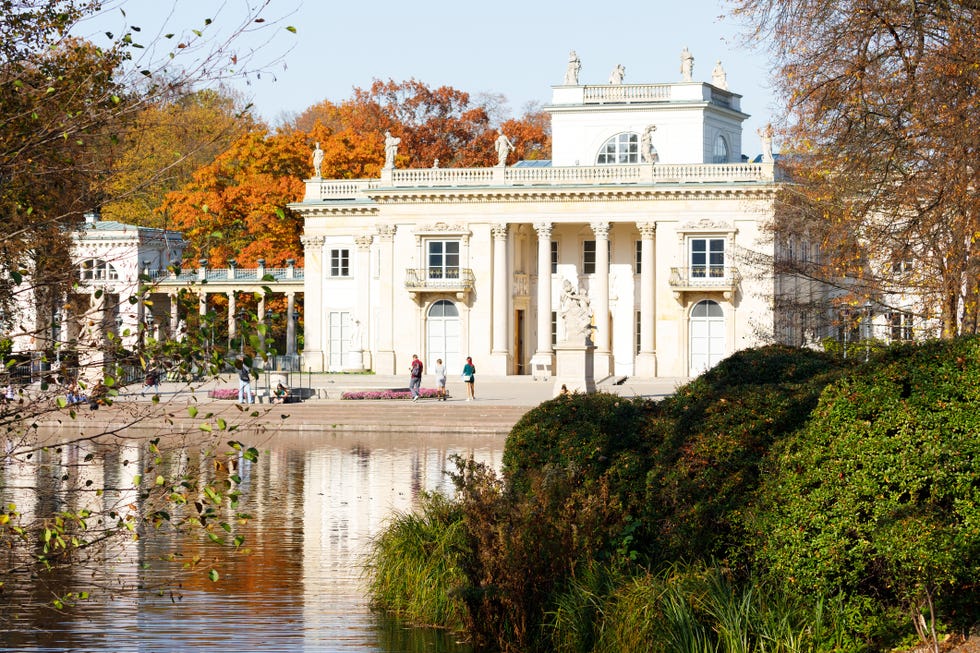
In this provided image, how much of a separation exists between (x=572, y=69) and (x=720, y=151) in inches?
289

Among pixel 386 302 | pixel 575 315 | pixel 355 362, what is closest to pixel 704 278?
pixel 386 302

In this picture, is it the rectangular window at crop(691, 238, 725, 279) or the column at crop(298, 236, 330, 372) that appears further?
the column at crop(298, 236, 330, 372)

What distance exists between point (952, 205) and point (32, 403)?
14038 millimetres

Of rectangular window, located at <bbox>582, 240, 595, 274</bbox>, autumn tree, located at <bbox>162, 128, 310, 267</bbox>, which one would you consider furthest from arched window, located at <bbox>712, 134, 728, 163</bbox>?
autumn tree, located at <bbox>162, 128, 310, 267</bbox>

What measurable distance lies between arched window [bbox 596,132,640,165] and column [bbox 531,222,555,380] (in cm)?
461

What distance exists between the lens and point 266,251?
2613 inches

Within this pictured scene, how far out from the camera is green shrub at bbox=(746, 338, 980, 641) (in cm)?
904

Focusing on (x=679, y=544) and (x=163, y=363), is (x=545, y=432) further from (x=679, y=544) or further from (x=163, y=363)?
(x=163, y=363)

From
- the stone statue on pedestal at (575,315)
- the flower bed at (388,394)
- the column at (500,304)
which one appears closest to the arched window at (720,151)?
the column at (500,304)

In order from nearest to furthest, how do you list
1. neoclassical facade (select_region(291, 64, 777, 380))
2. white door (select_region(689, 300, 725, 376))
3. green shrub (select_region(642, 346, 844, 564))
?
green shrub (select_region(642, 346, 844, 564))
neoclassical facade (select_region(291, 64, 777, 380))
white door (select_region(689, 300, 725, 376))

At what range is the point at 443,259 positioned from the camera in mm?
59312

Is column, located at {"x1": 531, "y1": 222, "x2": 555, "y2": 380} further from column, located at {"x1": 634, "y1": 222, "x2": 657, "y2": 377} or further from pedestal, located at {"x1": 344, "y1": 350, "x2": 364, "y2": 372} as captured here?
pedestal, located at {"x1": 344, "y1": 350, "x2": 364, "y2": 372}

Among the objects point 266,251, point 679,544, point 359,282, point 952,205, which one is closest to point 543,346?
point 359,282

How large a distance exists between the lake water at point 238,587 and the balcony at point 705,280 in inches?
1386
